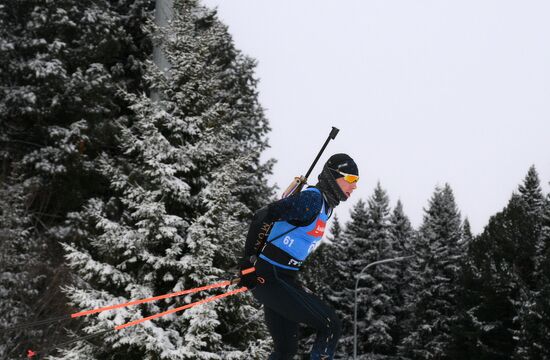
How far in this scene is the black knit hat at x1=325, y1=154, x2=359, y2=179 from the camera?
5340mm

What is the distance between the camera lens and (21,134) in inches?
833

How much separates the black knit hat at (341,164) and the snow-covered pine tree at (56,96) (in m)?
14.7

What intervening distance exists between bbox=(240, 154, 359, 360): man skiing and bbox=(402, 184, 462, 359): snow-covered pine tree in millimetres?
38590

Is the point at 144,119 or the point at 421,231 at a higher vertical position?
the point at 421,231

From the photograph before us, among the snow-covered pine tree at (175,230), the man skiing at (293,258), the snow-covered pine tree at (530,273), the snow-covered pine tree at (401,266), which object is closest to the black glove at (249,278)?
the man skiing at (293,258)

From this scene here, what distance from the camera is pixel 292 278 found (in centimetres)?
527

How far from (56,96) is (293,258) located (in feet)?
55.2

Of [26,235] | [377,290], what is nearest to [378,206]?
[377,290]

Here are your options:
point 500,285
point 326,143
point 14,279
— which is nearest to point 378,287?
point 500,285

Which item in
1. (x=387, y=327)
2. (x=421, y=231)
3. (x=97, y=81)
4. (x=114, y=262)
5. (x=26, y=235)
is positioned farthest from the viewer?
(x=421, y=231)

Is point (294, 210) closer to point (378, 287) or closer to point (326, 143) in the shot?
point (326, 143)

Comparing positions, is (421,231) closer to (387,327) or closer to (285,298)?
(387,327)

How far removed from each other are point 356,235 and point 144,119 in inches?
1483

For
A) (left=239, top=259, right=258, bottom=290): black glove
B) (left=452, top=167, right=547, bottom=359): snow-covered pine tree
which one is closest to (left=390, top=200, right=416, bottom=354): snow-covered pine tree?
(left=452, top=167, right=547, bottom=359): snow-covered pine tree
